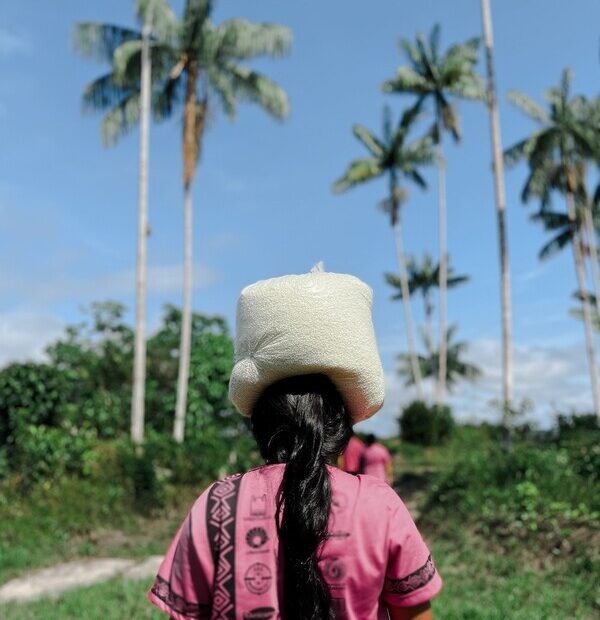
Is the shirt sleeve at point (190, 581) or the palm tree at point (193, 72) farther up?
the palm tree at point (193, 72)

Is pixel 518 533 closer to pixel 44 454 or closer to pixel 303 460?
pixel 303 460

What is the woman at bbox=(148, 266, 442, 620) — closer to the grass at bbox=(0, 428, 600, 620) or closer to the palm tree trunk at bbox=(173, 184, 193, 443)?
the grass at bbox=(0, 428, 600, 620)

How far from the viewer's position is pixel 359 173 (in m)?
33.2

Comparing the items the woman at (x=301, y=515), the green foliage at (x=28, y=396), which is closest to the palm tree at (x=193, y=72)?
the green foliage at (x=28, y=396)

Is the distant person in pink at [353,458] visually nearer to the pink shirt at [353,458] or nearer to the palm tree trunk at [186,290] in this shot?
the pink shirt at [353,458]

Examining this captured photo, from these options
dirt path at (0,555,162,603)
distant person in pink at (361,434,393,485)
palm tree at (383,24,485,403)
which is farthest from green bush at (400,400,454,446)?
dirt path at (0,555,162,603)

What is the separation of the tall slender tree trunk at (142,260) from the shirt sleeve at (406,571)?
50.3 feet

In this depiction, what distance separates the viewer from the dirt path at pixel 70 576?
8.74 metres

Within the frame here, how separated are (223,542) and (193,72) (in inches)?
804

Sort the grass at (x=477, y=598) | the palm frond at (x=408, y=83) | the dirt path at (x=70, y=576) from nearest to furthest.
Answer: the grass at (x=477, y=598) < the dirt path at (x=70, y=576) < the palm frond at (x=408, y=83)

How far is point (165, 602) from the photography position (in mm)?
1688

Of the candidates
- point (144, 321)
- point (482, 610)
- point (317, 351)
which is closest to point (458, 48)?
point (144, 321)

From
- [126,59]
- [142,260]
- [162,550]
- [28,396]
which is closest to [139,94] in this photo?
[126,59]

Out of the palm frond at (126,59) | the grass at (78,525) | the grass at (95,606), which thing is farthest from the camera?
the palm frond at (126,59)
